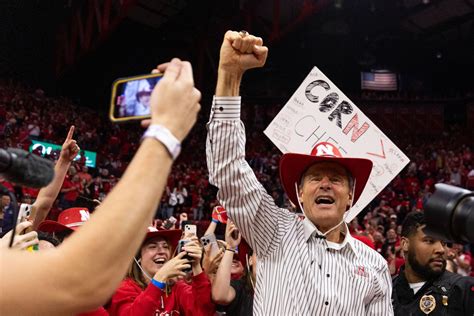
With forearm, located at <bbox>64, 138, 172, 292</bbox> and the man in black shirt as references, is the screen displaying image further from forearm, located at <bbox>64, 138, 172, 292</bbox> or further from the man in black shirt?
the man in black shirt

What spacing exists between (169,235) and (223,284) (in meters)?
0.52

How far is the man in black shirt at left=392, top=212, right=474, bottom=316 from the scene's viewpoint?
2814 mm

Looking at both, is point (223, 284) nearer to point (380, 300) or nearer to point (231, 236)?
point (231, 236)

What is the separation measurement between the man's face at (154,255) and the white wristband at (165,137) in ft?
7.32

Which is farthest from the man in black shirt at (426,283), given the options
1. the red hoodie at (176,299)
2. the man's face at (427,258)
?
the red hoodie at (176,299)

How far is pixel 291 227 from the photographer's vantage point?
6.92 feet

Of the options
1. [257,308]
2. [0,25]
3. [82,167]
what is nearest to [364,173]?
[257,308]

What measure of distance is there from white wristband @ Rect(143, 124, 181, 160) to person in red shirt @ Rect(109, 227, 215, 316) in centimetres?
176

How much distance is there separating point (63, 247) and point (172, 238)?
247cm

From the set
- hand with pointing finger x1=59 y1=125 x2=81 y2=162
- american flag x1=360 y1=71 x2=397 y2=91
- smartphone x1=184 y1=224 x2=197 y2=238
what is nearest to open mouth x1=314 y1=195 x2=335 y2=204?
smartphone x1=184 y1=224 x2=197 y2=238

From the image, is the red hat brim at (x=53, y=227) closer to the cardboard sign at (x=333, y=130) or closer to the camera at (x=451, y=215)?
the cardboard sign at (x=333, y=130)

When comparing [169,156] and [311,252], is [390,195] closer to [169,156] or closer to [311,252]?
[311,252]

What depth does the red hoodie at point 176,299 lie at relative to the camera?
276cm

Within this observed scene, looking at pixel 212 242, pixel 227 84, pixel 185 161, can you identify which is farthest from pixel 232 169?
pixel 185 161
